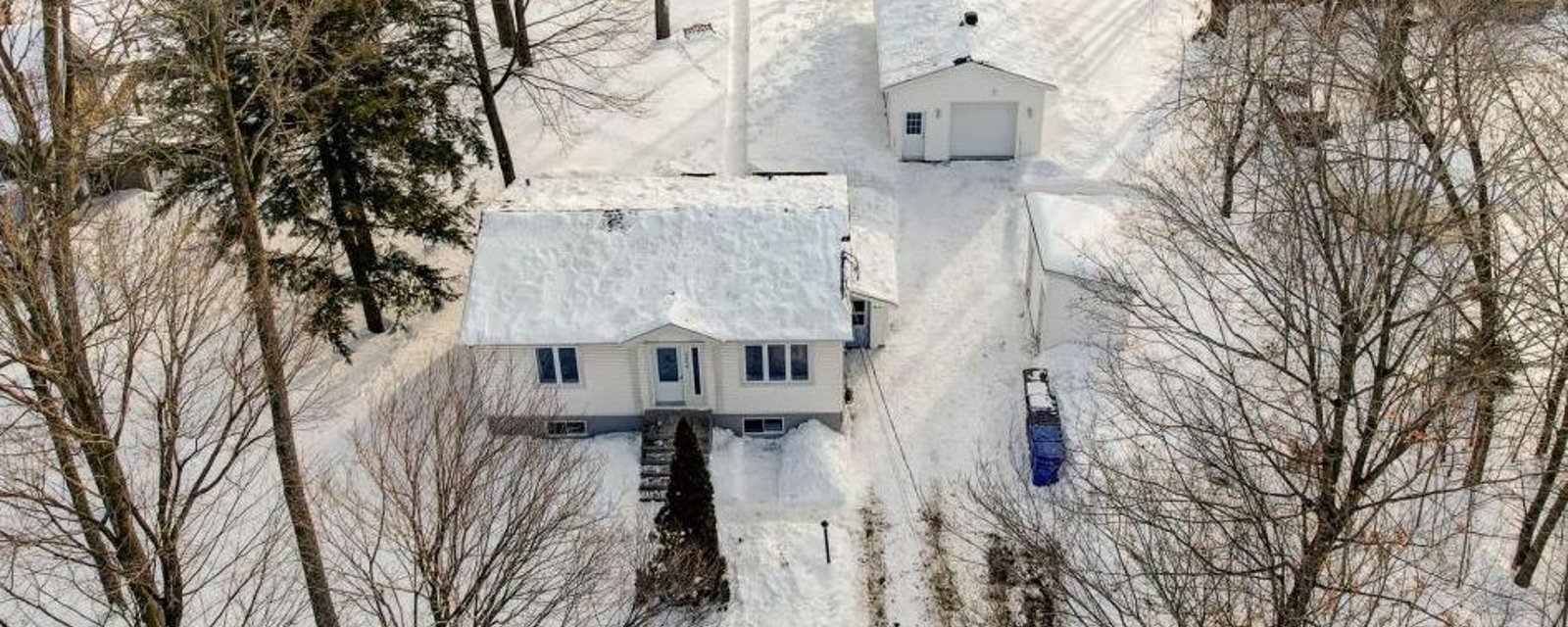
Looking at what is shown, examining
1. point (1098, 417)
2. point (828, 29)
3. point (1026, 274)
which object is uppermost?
point (828, 29)

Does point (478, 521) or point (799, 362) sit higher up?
point (799, 362)

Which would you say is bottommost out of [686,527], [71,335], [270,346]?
[686,527]

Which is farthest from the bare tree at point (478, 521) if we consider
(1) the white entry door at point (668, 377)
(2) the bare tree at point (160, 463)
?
(1) the white entry door at point (668, 377)

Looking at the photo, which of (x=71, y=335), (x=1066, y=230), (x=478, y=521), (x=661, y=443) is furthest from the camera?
(x=1066, y=230)

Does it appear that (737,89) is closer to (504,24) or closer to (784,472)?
(504,24)

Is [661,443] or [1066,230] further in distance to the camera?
[1066,230]

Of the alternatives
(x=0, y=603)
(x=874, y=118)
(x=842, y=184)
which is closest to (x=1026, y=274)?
(x=842, y=184)

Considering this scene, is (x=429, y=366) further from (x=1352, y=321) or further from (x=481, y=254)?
(x=1352, y=321)

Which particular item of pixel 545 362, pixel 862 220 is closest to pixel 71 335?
pixel 545 362
